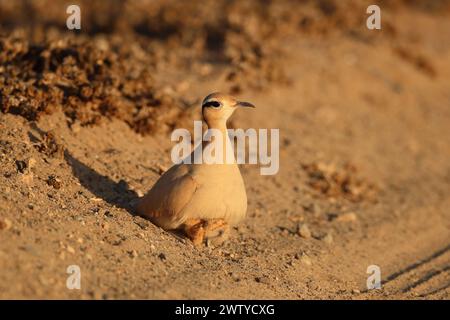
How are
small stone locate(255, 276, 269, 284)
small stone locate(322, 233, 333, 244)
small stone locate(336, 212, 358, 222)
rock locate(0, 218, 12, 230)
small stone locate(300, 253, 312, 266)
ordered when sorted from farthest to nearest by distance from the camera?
small stone locate(336, 212, 358, 222) → small stone locate(322, 233, 333, 244) → small stone locate(300, 253, 312, 266) → small stone locate(255, 276, 269, 284) → rock locate(0, 218, 12, 230)

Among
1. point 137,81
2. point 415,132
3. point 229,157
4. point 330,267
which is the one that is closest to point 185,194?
point 229,157

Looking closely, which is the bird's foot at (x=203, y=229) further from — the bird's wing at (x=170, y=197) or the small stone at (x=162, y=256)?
the small stone at (x=162, y=256)

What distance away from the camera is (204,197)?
5.41m

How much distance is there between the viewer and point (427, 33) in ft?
45.8

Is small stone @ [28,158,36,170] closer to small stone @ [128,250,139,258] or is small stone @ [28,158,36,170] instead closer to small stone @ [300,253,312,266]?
small stone @ [128,250,139,258]

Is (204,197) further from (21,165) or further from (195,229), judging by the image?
(21,165)

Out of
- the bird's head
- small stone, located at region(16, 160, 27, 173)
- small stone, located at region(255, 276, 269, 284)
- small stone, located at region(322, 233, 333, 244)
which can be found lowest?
small stone, located at region(255, 276, 269, 284)

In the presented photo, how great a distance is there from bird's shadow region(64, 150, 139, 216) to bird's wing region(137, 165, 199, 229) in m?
0.38

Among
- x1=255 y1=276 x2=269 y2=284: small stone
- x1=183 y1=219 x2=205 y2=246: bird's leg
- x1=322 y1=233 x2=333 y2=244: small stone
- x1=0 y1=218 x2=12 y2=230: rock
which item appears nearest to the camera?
x1=0 y1=218 x2=12 y2=230: rock

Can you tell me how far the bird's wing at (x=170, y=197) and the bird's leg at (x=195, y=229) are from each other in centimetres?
11

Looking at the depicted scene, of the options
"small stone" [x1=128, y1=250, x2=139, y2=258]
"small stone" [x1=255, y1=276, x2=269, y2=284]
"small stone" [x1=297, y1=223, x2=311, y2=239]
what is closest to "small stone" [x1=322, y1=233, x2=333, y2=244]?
"small stone" [x1=297, y1=223, x2=311, y2=239]

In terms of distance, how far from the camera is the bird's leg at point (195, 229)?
5574mm

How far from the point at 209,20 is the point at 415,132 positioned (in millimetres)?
3838

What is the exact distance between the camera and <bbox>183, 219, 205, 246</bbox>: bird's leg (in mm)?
5574
